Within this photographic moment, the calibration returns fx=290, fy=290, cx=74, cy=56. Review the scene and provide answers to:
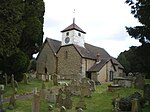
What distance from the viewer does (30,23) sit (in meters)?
27.8

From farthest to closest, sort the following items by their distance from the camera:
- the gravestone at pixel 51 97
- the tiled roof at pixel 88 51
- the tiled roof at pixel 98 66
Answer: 1. the tiled roof at pixel 88 51
2. the tiled roof at pixel 98 66
3. the gravestone at pixel 51 97

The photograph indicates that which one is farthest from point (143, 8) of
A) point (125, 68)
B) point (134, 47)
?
point (125, 68)

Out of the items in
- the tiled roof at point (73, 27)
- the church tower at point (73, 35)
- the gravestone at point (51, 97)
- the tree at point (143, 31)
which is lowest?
the gravestone at point (51, 97)

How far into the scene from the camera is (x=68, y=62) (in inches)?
1875

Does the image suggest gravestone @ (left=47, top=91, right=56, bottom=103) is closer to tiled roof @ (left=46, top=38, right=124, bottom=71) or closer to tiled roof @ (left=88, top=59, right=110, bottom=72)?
tiled roof @ (left=88, top=59, right=110, bottom=72)

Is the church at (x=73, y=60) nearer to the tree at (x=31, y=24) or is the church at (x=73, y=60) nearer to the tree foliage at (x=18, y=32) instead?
the tree at (x=31, y=24)

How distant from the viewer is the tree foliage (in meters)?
21.0

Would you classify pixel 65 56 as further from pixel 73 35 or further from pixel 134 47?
pixel 134 47

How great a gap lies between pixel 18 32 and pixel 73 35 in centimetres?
2547

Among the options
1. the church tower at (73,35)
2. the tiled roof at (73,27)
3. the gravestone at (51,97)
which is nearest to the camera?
the gravestone at (51,97)

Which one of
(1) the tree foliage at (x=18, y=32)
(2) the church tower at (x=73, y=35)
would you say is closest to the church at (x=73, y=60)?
(2) the church tower at (x=73, y=35)

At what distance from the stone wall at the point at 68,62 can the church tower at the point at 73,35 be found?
1222 millimetres

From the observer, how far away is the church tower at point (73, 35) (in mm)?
47969

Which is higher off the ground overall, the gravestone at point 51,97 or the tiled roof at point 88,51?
the tiled roof at point 88,51
